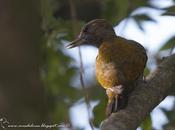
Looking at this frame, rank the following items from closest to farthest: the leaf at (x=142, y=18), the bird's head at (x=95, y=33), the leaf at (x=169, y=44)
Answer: the bird's head at (x=95, y=33), the leaf at (x=169, y=44), the leaf at (x=142, y=18)

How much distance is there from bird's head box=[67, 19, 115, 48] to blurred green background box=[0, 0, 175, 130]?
8 cm

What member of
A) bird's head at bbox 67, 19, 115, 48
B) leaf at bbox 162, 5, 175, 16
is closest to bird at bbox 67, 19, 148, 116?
bird's head at bbox 67, 19, 115, 48

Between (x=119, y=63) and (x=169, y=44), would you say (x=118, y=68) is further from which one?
(x=169, y=44)

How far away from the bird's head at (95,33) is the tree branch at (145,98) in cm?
70

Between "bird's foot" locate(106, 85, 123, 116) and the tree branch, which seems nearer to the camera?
the tree branch

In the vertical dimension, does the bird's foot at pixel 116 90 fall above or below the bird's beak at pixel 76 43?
above

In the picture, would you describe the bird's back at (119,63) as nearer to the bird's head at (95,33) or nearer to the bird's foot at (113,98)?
the bird's foot at (113,98)

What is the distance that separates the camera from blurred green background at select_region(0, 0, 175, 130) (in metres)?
2.87

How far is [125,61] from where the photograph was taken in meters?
3.68

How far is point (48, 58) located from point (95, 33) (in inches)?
26.7

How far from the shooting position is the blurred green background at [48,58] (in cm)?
287

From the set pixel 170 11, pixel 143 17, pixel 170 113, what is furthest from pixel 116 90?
pixel 143 17

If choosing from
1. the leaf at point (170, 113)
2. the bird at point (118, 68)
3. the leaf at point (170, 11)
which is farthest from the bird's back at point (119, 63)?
the leaf at point (170, 113)

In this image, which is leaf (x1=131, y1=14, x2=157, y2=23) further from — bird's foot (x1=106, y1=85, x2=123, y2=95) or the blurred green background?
bird's foot (x1=106, y1=85, x2=123, y2=95)
